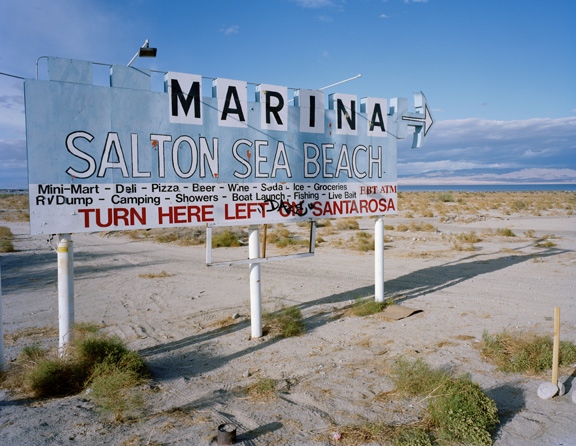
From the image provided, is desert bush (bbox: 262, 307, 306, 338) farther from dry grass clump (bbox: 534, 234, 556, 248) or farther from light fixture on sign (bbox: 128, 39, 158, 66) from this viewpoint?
dry grass clump (bbox: 534, 234, 556, 248)

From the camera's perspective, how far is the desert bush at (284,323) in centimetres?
874

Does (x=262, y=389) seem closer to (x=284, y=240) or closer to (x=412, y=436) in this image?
(x=412, y=436)

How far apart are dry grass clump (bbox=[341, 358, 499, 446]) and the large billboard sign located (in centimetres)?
422

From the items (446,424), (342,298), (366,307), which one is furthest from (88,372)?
(342,298)

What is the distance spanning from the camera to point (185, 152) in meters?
7.67

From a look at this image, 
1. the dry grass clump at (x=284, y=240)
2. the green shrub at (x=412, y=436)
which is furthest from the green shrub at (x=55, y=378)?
the dry grass clump at (x=284, y=240)

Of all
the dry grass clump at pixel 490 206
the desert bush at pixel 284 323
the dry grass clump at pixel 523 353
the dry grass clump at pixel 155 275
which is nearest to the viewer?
the dry grass clump at pixel 523 353

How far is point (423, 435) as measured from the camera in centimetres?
479

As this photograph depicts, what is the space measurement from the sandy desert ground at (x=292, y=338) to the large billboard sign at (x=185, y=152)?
7.60ft

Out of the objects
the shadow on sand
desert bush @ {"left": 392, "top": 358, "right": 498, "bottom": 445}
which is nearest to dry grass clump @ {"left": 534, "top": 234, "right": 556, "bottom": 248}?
the shadow on sand

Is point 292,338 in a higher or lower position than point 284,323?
lower

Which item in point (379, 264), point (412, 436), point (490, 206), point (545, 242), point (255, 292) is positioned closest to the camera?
point (412, 436)

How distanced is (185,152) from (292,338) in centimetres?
375

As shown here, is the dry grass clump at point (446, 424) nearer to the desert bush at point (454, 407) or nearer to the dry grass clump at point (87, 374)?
the desert bush at point (454, 407)
